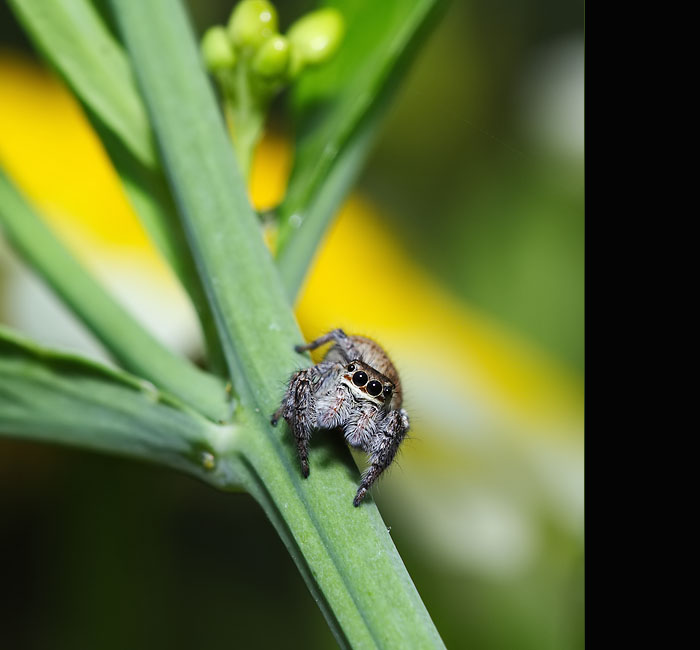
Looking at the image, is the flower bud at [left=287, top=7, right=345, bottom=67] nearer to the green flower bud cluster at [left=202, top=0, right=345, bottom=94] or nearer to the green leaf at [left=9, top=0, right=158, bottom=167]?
the green flower bud cluster at [left=202, top=0, right=345, bottom=94]

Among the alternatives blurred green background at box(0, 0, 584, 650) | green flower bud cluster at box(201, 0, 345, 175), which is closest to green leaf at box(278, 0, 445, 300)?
green flower bud cluster at box(201, 0, 345, 175)

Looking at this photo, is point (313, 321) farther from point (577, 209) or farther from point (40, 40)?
point (40, 40)

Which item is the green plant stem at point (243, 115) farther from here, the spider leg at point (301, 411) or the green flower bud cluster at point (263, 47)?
the spider leg at point (301, 411)

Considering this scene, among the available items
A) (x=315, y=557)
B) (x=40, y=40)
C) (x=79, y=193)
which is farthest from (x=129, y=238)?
(x=315, y=557)

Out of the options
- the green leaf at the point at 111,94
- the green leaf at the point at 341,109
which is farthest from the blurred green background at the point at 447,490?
the green leaf at the point at 111,94

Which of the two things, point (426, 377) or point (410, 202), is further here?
point (410, 202)

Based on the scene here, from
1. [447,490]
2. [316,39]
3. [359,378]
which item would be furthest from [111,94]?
[447,490]
